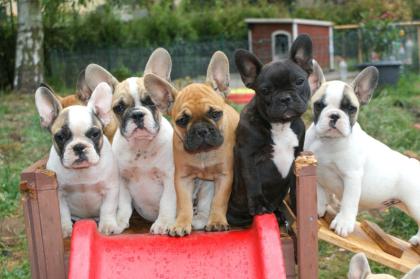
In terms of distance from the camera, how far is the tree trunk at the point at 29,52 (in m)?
11.8

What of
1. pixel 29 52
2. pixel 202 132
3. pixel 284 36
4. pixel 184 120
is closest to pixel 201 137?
pixel 202 132

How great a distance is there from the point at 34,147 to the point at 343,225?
512 cm

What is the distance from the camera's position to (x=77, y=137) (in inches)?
122

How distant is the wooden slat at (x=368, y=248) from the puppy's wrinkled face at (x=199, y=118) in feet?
2.55

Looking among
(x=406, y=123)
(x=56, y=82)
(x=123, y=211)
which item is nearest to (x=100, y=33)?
(x=56, y=82)

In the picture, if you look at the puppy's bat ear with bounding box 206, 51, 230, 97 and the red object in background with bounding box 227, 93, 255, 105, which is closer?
the puppy's bat ear with bounding box 206, 51, 230, 97

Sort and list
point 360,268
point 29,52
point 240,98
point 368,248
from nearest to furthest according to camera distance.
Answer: point 360,268
point 368,248
point 240,98
point 29,52

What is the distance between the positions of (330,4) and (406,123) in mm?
16383

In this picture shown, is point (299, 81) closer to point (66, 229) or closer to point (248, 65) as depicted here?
point (248, 65)

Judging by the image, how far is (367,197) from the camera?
3432 millimetres

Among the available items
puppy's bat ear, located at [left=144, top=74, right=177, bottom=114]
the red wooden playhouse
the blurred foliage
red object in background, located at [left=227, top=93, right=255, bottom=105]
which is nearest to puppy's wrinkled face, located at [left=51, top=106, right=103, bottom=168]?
puppy's bat ear, located at [left=144, top=74, right=177, bottom=114]

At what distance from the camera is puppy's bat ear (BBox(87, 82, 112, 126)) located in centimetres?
319

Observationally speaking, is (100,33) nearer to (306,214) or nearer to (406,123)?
(406,123)

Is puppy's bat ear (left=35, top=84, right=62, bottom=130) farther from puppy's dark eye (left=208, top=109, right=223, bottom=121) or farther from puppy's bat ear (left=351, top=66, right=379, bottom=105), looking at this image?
puppy's bat ear (left=351, top=66, right=379, bottom=105)
